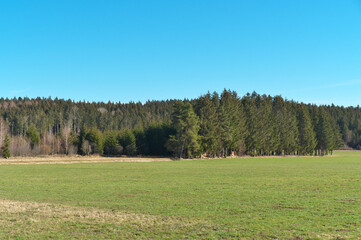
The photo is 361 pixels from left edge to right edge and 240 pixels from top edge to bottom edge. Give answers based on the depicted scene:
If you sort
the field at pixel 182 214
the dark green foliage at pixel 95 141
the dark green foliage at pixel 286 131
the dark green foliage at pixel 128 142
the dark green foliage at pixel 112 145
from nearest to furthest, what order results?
the field at pixel 182 214 → the dark green foliage at pixel 95 141 → the dark green foliage at pixel 112 145 → the dark green foliage at pixel 128 142 → the dark green foliage at pixel 286 131

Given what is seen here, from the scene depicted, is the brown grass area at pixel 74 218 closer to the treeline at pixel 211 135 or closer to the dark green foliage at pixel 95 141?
the treeline at pixel 211 135

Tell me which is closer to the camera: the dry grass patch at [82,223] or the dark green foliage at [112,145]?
the dry grass patch at [82,223]

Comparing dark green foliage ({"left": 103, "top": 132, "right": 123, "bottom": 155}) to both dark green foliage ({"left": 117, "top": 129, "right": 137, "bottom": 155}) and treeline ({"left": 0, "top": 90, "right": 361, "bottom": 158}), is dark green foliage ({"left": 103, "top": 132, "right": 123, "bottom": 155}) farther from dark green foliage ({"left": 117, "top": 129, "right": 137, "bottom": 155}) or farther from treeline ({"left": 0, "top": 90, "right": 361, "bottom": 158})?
dark green foliage ({"left": 117, "top": 129, "right": 137, "bottom": 155})

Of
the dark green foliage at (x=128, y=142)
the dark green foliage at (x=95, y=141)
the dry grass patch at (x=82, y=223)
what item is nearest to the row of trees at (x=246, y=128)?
the dark green foliage at (x=128, y=142)

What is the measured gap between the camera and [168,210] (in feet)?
54.0

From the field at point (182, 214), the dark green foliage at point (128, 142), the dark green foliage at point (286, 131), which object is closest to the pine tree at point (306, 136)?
the dark green foliage at point (286, 131)

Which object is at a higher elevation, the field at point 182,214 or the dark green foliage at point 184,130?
the dark green foliage at point 184,130

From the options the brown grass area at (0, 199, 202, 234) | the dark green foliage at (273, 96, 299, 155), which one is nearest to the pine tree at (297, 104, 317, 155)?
the dark green foliage at (273, 96, 299, 155)

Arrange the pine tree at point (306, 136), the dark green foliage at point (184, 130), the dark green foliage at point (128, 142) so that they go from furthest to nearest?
the pine tree at point (306, 136)
the dark green foliage at point (128, 142)
the dark green foliage at point (184, 130)

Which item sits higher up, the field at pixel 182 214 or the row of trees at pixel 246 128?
the row of trees at pixel 246 128

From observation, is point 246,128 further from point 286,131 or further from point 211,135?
point 211,135

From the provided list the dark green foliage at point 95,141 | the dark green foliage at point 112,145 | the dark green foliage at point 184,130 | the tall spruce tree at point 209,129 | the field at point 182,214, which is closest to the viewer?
the field at point 182,214

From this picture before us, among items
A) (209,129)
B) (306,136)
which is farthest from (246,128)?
(306,136)

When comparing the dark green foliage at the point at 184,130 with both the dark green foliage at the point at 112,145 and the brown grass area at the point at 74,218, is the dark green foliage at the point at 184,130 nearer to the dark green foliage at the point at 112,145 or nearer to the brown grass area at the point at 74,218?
the dark green foliage at the point at 112,145
